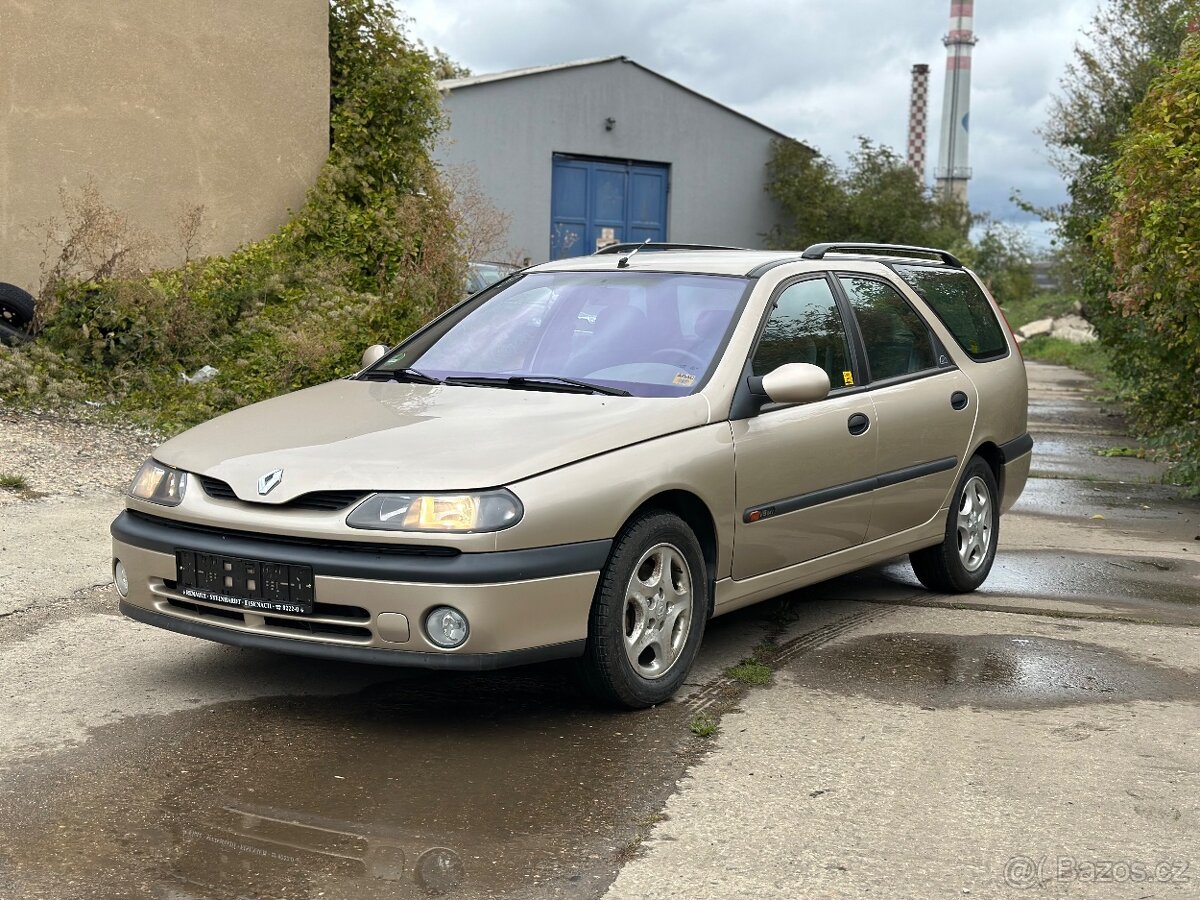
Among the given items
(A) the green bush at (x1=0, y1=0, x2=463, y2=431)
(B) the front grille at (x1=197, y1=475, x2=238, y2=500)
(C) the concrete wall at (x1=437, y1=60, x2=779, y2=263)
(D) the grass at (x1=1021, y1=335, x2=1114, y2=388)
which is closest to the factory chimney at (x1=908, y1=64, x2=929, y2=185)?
(D) the grass at (x1=1021, y1=335, x2=1114, y2=388)

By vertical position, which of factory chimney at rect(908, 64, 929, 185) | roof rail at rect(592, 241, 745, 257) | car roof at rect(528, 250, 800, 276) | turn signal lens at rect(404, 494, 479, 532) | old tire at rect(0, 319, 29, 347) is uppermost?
factory chimney at rect(908, 64, 929, 185)

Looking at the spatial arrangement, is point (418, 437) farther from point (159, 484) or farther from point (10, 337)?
point (10, 337)

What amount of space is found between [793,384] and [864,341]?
112 centimetres

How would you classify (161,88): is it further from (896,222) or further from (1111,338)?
(896,222)

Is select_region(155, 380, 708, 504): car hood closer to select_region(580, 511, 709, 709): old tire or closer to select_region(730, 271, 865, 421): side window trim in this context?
select_region(730, 271, 865, 421): side window trim

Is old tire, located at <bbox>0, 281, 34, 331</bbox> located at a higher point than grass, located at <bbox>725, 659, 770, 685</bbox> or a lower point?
higher

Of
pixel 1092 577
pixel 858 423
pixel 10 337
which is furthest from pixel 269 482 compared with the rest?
pixel 10 337

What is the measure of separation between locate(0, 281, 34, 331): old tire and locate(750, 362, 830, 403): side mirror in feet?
26.3

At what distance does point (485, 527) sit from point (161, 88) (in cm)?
996

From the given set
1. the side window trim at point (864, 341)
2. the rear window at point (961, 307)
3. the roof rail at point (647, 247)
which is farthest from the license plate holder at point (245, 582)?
the rear window at point (961, 307)

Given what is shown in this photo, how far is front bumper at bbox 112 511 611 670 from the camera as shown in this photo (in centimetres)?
453

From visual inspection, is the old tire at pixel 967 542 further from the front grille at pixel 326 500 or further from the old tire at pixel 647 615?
the front grille at pixel 326 500

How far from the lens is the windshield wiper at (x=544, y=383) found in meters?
5.43

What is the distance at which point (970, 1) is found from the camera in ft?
200
